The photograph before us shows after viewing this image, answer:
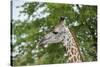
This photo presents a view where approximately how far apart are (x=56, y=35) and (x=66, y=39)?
0.44 feet

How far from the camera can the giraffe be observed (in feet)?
7.70

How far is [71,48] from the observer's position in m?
2.41

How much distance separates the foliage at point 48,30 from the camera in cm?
222

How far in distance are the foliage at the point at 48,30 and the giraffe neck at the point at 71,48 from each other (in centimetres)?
6

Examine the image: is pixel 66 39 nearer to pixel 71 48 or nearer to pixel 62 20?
pixel 71 48

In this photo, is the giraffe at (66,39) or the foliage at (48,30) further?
the giraffe at (66,39)

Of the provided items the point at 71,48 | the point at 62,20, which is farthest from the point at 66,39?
the point at 62,20

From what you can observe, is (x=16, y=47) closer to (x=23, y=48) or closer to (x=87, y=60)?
(x=23, y=48)

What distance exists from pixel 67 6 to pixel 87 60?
71 cm

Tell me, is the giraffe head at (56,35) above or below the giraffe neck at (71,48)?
above

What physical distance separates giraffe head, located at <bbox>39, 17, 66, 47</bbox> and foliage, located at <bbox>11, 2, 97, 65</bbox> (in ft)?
0.15

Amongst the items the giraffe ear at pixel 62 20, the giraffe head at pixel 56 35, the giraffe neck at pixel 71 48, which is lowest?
the giraffe neck at pixel 71 48

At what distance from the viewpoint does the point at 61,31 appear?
7.82 feet

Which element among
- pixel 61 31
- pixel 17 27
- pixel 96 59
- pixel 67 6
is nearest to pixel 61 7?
pixel 67 6
